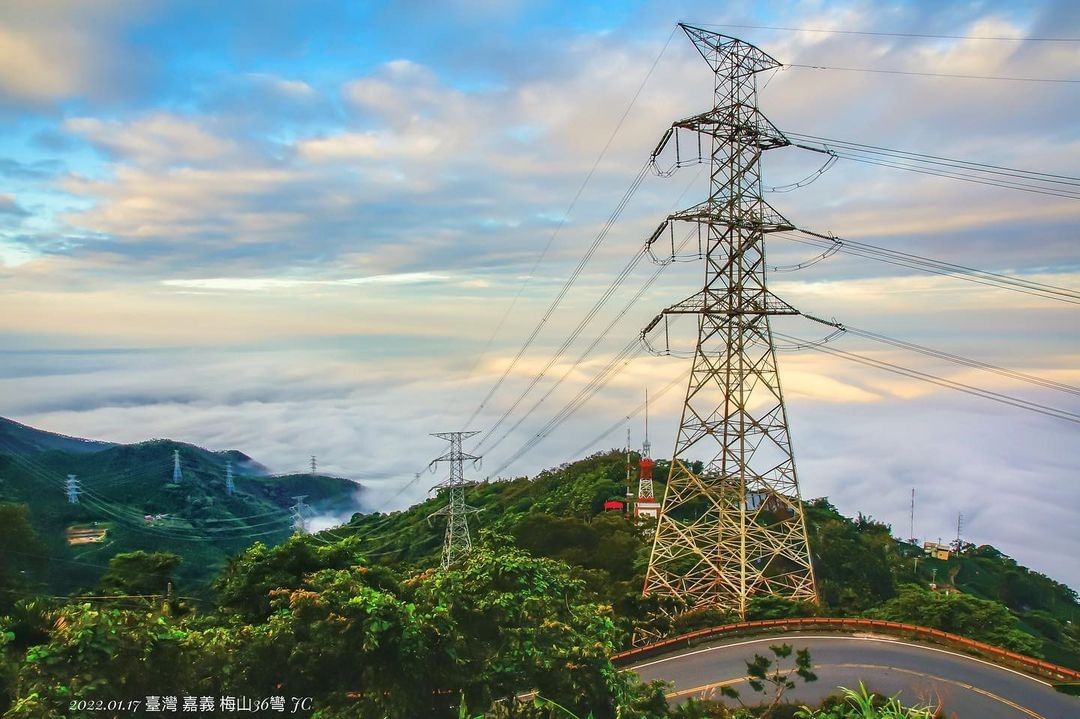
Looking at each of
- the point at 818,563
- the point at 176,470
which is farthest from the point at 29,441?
the point at 818,563

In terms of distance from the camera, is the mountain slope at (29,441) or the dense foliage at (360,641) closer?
the dense foliage at (360,641)

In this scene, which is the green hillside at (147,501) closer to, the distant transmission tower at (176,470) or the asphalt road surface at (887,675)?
the distant transmission tower at (176,470)

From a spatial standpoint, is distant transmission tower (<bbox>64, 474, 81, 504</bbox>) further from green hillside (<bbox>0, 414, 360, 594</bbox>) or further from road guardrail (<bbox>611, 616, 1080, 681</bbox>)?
road guardrail (<bbox>611, 616, 1080, 681</bbox>)

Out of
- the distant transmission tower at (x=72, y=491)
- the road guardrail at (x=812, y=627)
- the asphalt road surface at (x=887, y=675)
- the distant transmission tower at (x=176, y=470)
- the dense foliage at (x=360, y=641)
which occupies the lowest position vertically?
the asphalt road surface at (x=887, y=675)

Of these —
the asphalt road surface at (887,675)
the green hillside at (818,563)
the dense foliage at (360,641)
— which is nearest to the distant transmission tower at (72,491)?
the green hillside at (818,563)

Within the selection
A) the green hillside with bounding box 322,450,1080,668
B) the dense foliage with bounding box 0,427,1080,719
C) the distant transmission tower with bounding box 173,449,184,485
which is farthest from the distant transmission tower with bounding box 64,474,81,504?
the dense foliage with bounding box 0,427,1080,719

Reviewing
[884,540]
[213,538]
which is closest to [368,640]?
[884,540]
